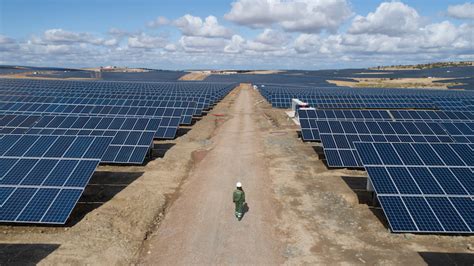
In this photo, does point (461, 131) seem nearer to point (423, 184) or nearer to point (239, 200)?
point (423, 184)

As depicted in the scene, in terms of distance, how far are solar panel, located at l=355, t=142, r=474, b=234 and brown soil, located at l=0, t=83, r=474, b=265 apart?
126 cm

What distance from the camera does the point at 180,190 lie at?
18.0m

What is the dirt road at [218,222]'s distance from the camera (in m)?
11.8

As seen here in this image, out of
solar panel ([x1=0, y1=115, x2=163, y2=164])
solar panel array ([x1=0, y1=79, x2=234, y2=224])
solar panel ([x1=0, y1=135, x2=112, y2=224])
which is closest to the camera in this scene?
solar panel ([x1=0, y1=135, x2=112, y2=224])

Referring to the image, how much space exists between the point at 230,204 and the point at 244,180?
3.62 meters

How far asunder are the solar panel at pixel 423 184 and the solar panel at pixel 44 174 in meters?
→ 11.5

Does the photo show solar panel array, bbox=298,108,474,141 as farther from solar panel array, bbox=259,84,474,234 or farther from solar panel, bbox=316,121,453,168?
solar panel, bbox=316,121,453,168

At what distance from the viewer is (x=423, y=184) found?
43.2 ft

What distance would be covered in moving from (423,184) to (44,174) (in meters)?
14.7

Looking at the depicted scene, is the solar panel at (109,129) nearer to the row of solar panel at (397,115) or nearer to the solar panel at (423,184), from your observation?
the solar panel at (423,184)

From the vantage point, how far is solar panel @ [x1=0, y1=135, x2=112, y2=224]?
42.8ft

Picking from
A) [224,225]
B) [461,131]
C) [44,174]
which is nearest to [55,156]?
[44,174]

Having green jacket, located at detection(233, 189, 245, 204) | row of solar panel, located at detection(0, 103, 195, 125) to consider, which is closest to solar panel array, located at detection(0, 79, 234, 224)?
green jacket, located at detection(233, 189, 245, 204)

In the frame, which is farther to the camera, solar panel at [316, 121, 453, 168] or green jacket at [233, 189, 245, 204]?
solar panel at [316, 121, 453, 168]
